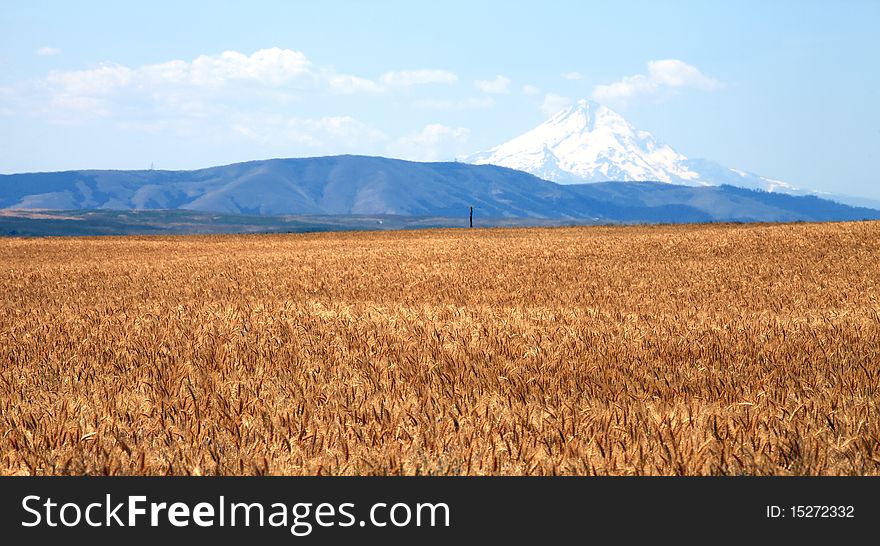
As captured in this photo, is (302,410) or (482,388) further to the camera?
(482,388)

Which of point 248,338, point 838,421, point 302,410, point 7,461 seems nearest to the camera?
point 7,461

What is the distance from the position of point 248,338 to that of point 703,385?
17.3ft

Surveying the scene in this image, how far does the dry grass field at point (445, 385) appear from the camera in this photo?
182 inches

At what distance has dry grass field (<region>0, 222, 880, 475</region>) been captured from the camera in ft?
15.1

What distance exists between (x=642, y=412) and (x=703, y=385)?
1684 millimetres

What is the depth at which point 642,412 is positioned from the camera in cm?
582

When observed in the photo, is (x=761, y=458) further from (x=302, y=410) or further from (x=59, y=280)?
(x=59, y=280)

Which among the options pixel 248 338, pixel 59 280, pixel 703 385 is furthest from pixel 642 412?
pixel 59 280

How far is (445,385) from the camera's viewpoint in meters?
7.21

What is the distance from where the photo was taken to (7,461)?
478 centimetres

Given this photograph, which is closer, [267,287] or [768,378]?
[768,378]
